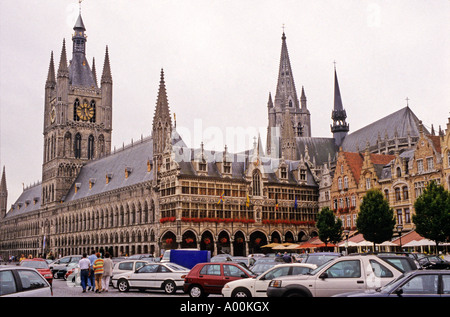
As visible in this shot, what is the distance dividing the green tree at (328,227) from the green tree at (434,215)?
12431 millimetres

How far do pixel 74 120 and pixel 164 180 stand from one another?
4428 cm

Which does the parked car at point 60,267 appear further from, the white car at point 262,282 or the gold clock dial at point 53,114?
the gold clock dial at point 53,114

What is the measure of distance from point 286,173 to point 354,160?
9.24 metres

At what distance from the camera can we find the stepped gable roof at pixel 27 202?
359 ft

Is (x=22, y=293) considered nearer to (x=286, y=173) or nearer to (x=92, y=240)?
(x=286, y=173)

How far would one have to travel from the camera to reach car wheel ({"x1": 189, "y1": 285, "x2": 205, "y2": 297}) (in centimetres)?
2050

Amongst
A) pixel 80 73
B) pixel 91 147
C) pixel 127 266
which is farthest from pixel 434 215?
pixel 80 73

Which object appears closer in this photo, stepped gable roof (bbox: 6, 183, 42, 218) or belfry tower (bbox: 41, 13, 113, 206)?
belfry tower (bbox: 41, 13, 113, 206)

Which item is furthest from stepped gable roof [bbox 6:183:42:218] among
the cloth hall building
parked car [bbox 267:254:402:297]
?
parked car [bbox 267:254:402:297]

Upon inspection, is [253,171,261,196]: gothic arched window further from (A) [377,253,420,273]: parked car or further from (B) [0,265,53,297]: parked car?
(B) [0,265,53,297]: parked car

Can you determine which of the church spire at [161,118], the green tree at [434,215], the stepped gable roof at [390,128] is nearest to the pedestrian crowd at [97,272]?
the green tree at [434,215]

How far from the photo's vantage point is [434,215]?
42031 mm

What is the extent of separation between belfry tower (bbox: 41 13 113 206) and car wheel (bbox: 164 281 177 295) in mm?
76636

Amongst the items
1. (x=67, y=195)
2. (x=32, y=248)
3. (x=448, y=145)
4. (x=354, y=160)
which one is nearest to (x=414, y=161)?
(x=448, y=145)
